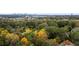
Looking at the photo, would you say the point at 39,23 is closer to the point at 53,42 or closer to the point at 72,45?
the point at 53,42
